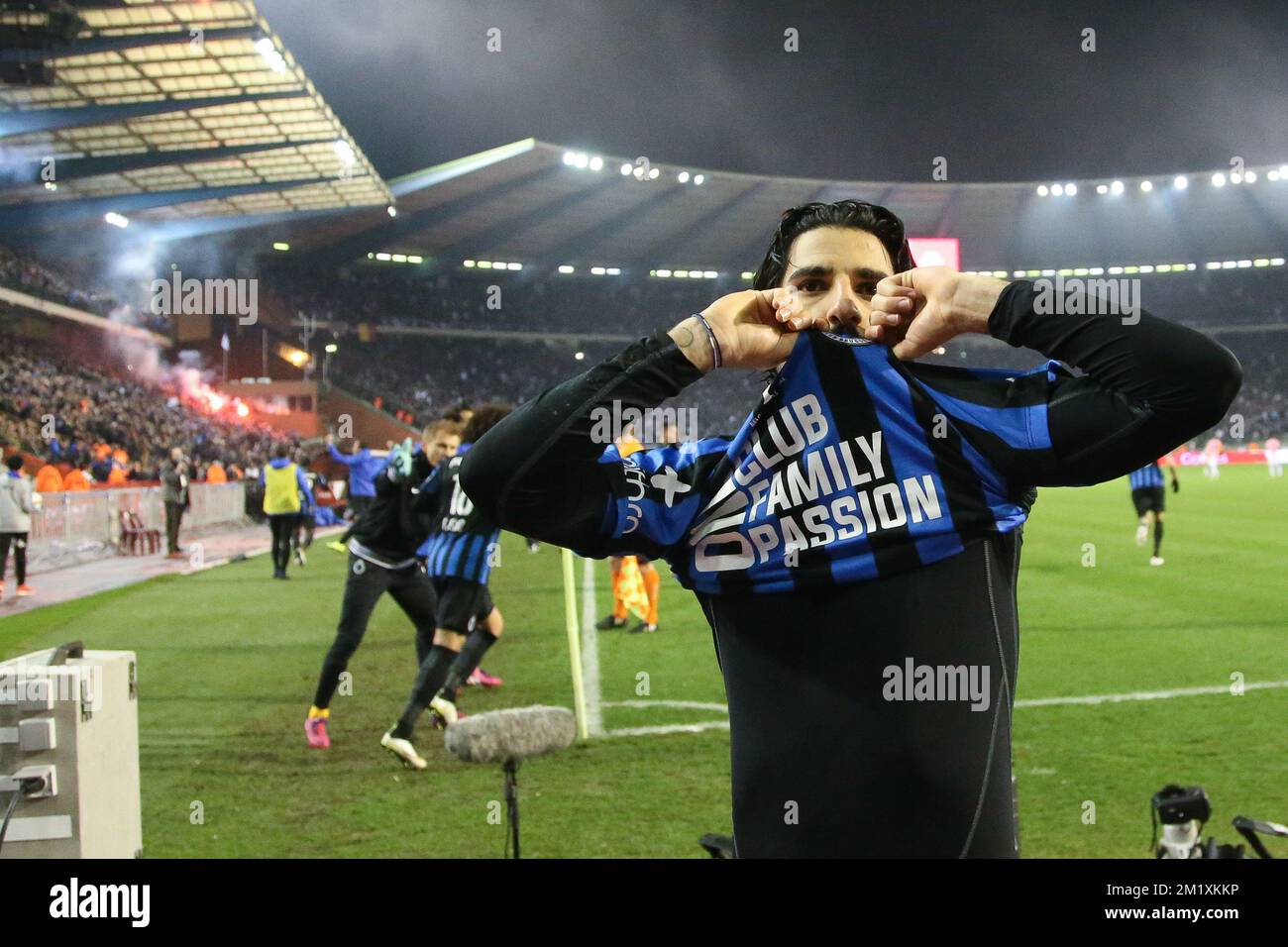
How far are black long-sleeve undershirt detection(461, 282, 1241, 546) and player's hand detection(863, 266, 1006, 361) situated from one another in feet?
0.10

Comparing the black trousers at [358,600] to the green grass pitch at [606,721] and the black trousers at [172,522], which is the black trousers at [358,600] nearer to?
the green grass pitch at [606,721]

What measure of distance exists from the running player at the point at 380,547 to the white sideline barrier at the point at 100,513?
8628 mm

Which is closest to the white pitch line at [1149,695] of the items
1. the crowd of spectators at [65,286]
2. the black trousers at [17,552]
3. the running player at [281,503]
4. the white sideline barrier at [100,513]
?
the running player at [281,503]

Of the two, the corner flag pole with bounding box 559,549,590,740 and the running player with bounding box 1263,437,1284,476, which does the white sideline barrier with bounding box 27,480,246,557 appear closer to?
the corner flag pole with bounding box 559,549,590,740

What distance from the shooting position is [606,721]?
6.63 metres

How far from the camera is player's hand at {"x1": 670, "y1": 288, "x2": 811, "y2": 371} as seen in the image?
1.40 meters

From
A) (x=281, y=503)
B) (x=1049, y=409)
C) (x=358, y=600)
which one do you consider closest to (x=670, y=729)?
(x=358, y=600)

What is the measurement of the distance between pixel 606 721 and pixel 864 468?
5.54 metres

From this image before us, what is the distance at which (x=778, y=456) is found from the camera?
1434 mm

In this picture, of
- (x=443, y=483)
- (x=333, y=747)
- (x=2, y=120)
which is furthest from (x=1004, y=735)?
(x=2, y=120)

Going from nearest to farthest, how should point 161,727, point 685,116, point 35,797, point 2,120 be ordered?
point 35,797
point 161,727
point 2,120
point 685,116

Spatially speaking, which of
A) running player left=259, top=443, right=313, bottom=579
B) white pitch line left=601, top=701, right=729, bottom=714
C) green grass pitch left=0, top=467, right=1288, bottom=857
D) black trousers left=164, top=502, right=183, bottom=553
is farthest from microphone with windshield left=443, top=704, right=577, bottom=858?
black trousers left=164, top=502, right=183, bottom=553
